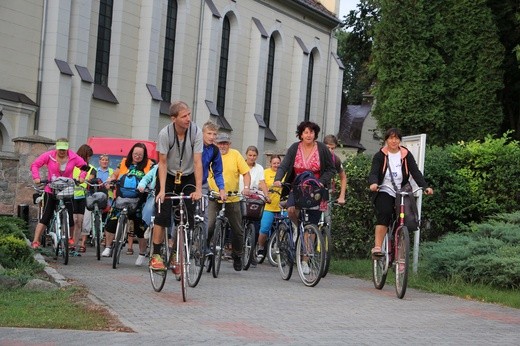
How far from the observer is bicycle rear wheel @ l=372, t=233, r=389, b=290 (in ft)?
41.4

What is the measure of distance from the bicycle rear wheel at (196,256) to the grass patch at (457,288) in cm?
296

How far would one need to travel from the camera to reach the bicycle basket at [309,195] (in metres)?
13.1

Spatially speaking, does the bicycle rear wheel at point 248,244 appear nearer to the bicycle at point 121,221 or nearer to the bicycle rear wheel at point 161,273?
the bicycle at point 121,221

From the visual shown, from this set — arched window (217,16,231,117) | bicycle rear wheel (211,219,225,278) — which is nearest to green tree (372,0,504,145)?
arched window (217,16,231,117)

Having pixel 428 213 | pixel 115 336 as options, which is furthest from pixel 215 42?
pixel 115 336

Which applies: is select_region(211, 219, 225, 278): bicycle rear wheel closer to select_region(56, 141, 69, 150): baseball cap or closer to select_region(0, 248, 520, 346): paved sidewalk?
select_region(0, 248, 520, 346): paved sidewalk

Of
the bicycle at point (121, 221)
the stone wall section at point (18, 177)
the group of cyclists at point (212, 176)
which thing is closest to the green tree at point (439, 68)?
the group of cyclists at point (212, 176)

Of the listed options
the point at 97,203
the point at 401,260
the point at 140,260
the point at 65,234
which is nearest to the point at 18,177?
the point at 97,203

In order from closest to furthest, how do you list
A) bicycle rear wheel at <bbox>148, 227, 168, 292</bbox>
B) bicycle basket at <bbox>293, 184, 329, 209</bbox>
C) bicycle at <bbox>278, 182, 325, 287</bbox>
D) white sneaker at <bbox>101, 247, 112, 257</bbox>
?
1. bicycle rear wheel at <bbox>148, 227, 168, 292</bbox>
2. bicycle at <bbox>278, 182, 325, 287</bbox>
3. bicycle basket at <bbox>293, 184, 329, 209</bbox>
4. white sneaker at <bbox>101, 247, 112, 257</bbox>

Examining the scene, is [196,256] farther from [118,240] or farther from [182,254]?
[118,240]

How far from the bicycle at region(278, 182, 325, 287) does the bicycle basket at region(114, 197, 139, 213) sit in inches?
106

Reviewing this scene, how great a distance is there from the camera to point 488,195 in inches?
713

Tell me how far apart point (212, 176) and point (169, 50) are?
100 ft

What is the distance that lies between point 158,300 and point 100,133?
1190 inches
